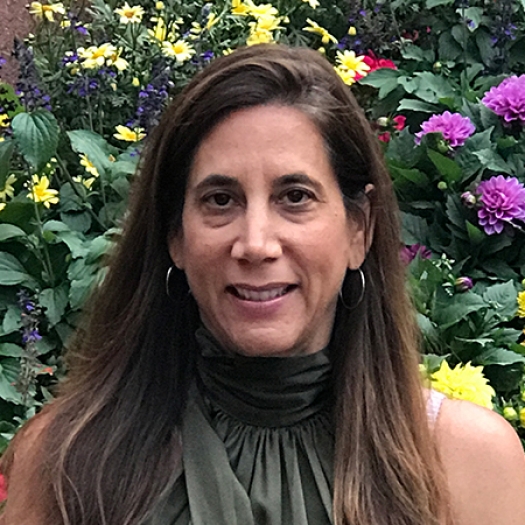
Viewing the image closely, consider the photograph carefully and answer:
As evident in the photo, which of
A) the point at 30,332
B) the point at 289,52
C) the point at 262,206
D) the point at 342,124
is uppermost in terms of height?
the point at 289,52

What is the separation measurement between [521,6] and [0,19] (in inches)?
80.0

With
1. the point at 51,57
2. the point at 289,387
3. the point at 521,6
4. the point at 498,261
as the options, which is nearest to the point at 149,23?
the point at 51,57

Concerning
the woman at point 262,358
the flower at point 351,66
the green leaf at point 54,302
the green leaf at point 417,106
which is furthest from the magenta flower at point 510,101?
the green leaf at point 54,302

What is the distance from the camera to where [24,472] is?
1.83 meters

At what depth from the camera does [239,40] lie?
11.4 feet

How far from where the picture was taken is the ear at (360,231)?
1719 mm

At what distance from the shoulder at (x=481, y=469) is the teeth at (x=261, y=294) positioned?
1.38 feet

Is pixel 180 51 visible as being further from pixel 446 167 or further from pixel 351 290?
pixel 351 290

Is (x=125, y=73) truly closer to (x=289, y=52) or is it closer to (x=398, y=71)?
(x=398, y=71)

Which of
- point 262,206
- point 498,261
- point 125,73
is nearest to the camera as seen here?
point 262,206

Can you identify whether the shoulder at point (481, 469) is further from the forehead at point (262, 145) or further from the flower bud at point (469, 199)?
the flower bud at point (469, 199)

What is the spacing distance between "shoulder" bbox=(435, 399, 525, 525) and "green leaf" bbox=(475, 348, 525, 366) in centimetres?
60

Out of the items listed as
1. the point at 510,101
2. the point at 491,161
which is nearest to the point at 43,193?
the point at 491,161

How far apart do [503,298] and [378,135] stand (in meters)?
0.72
